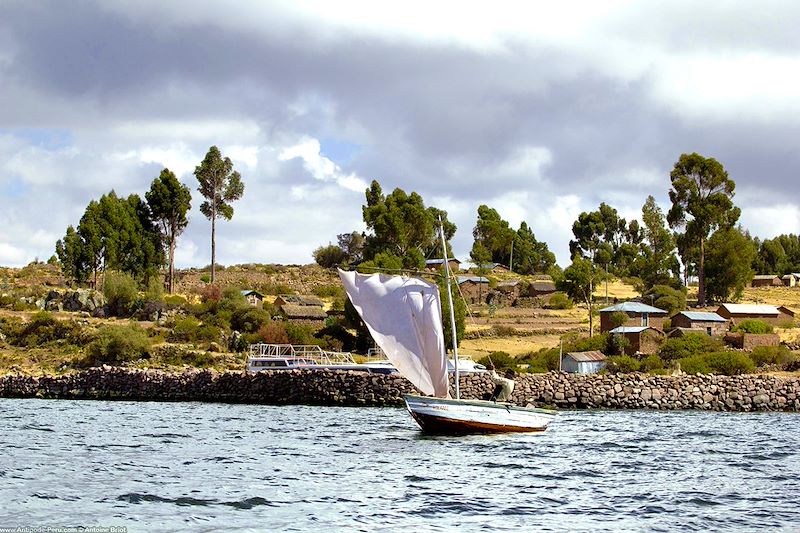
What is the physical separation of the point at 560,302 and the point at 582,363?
44.8 metres

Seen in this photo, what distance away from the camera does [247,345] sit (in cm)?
8356

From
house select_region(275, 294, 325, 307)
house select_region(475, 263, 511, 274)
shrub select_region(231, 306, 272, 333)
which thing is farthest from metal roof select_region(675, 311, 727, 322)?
house select_region(475, 263, 511, 274)

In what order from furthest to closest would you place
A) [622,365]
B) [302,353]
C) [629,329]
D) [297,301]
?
1. [297,301]
2. [629,329]
3. [302,353]
4. [622,365]

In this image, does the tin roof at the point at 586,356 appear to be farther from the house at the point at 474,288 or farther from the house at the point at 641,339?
the house at the point at 474,288

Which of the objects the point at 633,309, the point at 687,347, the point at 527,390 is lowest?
the point at 527,390

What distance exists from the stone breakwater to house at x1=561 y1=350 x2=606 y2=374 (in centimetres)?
920

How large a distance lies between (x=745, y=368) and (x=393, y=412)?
29740mm

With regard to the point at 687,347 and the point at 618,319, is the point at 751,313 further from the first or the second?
the point at 687,347

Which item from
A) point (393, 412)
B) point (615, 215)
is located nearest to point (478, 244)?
point (615, 215)

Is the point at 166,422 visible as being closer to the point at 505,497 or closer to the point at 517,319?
the point at 505,497

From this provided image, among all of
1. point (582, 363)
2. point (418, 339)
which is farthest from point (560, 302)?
point (418, 339)

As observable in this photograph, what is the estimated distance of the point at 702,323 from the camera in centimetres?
9031

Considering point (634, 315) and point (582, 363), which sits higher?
point (634, 315)

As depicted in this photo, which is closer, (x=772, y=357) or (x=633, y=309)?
(x=772, y=357)
